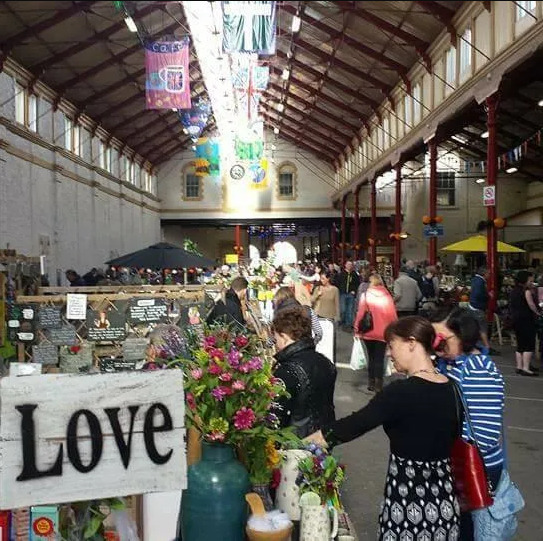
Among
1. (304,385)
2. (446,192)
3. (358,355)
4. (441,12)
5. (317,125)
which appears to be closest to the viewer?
(441,12)

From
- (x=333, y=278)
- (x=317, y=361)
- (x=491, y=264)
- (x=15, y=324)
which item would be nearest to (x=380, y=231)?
(x=333, y=278)

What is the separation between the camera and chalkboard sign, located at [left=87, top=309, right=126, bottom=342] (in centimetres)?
665

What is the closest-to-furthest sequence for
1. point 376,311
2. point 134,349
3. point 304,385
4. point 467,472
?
1. point 467,472
2. point 304,385
3. point 134,349
4. point 376,311

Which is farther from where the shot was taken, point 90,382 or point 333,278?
point 333,278

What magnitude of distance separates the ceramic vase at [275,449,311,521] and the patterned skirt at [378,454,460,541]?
0.42 m

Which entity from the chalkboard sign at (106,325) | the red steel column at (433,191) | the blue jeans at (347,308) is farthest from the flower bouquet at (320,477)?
the blue jeans at (347,308)

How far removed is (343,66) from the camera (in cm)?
201

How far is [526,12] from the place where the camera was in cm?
148

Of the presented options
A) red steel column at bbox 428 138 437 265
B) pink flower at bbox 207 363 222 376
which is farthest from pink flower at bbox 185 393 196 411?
red steel column at bbox 428 138 437 265

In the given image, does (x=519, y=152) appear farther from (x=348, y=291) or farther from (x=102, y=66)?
(x=102, y=66)

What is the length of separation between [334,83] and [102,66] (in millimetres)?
825

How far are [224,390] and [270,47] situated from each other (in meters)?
1.30

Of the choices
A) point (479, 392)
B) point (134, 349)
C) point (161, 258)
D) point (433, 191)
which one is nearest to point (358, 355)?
point (161, 258)

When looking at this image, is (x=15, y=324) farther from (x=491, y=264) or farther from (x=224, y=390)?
(x=491, y=264)
